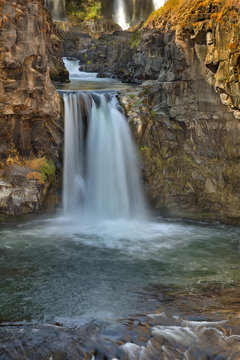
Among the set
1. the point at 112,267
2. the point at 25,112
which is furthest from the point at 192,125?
the point at 112,267

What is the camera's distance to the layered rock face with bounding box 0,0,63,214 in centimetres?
911

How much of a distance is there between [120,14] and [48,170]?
3063cm

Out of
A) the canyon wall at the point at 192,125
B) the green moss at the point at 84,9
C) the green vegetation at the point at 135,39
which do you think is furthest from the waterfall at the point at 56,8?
the canyon wall at the point at 192,125

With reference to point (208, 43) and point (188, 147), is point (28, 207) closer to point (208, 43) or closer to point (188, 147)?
point (188, 147)

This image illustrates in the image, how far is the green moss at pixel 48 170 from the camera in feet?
33.9

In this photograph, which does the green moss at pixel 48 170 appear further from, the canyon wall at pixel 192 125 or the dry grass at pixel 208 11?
the dry grass at pixel 208 11

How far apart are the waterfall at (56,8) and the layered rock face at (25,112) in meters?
24.1

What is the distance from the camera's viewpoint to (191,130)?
1089 centimetres

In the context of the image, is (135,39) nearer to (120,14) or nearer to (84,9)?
(84,9)

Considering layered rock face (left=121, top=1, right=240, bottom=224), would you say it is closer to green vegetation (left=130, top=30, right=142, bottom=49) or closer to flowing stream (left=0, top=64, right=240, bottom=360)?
flowing stream (left=0, top=64, right=240, bottom=360)

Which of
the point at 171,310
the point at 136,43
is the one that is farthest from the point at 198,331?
the point at 136,43

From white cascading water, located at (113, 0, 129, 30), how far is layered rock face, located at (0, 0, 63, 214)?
28140 mm

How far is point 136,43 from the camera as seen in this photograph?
22734 mm

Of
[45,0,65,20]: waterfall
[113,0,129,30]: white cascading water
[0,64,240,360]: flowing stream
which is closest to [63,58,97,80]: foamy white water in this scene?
[0,64,240,360]: flowing stream
